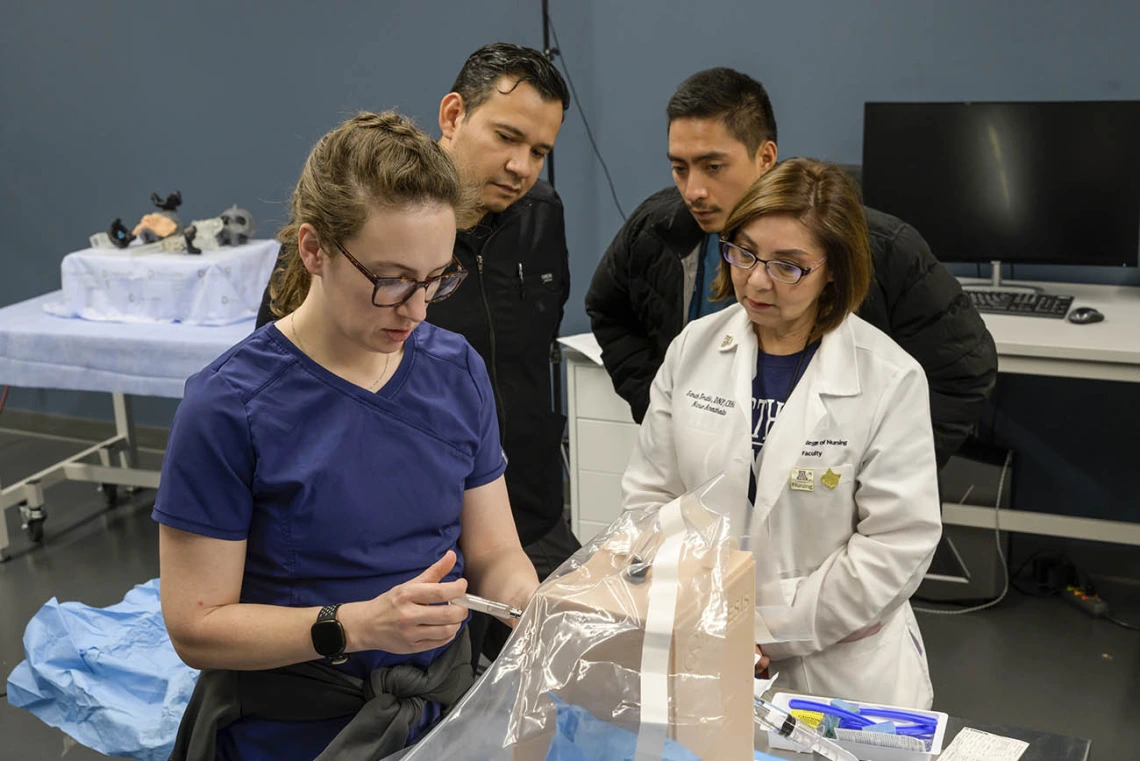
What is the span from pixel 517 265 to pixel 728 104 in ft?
1.58

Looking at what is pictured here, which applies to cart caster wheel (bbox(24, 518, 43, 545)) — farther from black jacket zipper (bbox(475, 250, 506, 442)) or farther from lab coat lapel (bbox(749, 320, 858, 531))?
lab coat lapel (bbox(749, 320, 858, 531))

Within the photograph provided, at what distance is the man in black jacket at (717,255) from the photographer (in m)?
2.11

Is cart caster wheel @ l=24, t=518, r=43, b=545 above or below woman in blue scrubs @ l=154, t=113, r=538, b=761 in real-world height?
below

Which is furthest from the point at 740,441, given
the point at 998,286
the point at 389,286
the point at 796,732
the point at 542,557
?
the point at 998,286

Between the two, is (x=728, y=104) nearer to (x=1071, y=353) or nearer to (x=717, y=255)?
(x=717, y=255)

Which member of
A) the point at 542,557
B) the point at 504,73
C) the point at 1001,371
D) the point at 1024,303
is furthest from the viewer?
the point at 1024,303

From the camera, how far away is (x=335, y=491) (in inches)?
50.4

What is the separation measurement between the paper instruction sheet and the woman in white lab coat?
0.93ft

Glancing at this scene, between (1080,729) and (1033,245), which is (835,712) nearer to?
(1080,729)

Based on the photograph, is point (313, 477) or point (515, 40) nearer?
point (313, 477)

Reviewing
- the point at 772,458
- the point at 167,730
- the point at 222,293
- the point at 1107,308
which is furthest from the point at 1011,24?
the point at 167,730

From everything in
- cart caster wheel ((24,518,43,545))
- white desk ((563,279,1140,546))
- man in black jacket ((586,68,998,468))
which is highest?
man in black jacket ((586,68,998,468))

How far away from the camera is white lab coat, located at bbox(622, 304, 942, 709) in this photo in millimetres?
1714

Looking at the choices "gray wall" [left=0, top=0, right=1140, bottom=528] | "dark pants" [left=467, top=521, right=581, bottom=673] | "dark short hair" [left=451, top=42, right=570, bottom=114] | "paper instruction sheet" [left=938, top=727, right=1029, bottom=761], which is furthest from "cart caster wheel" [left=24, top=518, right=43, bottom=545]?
"paper instruction sheet" [left=938, top=727, right=1029, bottom=761]
